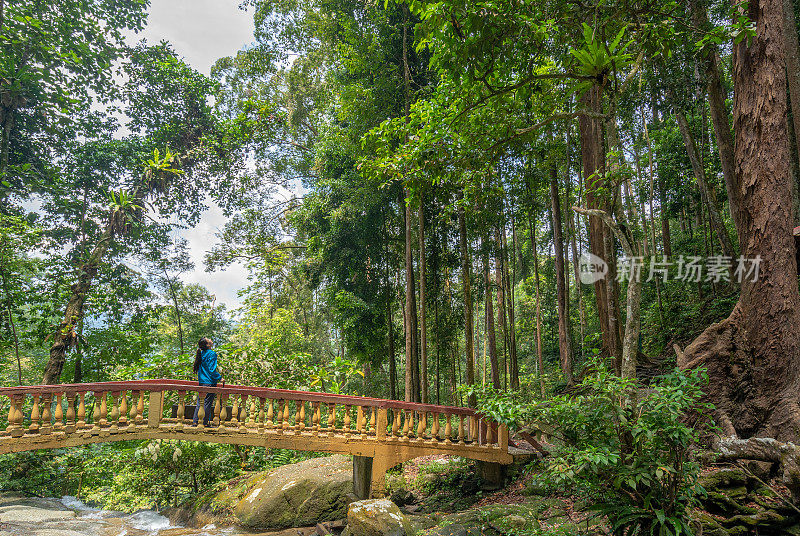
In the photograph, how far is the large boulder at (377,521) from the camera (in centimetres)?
470

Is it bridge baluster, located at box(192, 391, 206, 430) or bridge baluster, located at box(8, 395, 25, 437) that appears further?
bridge baluster, located at box(192, 391, 206, 430)

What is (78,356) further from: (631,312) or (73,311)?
(631,312)

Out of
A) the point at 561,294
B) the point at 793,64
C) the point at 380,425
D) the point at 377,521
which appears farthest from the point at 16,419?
the point at 793,64

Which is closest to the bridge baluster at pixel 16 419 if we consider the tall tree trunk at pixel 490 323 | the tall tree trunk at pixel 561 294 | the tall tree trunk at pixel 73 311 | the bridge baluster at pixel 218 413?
the bridge baluster at pixel 218 413

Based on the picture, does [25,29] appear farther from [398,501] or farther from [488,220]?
[398,501]

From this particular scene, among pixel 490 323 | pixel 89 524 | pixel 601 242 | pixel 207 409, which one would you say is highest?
pixel 601 242

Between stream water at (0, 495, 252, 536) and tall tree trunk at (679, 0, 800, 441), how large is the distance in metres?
6.57

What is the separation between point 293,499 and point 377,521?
2382 millimetres

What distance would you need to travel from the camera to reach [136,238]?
1510cm

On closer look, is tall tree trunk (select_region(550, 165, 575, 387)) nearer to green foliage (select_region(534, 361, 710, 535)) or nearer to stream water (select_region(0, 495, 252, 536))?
green foliage (select_region(534, 361, 710, 535))

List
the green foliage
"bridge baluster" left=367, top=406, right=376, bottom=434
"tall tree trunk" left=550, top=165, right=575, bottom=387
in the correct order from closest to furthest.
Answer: the green foliage
"bridge baluster" left=367, top=406, right=376, bottom=434
"tall tree trunk" left=550, top=165, right=575, bottom=387

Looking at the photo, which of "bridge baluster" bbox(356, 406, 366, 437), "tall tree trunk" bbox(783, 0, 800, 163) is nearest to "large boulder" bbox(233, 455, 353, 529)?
"bridge baluster" bbox(356, 406, 366, 437)

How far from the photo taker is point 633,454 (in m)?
2.98

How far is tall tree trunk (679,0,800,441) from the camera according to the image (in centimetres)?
420
